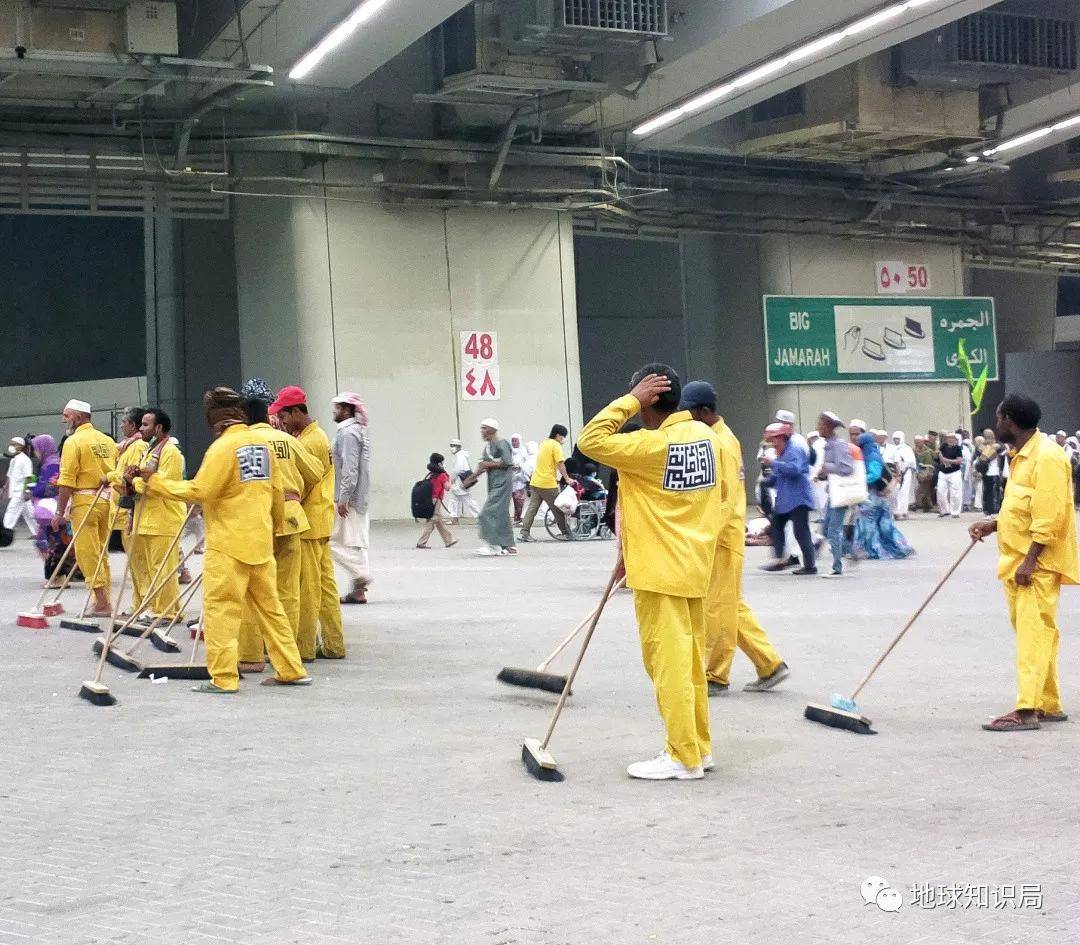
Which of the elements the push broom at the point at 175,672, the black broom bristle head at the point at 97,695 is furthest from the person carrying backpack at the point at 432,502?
the black broom bristle head at the point at 97,695

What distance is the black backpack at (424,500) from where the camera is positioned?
2244 cm

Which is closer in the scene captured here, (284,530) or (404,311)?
(284,530)

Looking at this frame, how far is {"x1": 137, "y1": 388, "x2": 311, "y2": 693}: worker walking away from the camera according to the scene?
29.8ft

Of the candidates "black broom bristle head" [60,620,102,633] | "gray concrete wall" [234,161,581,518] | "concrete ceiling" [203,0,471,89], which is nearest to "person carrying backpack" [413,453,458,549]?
"gray concrete wall" [234,161,581,518]

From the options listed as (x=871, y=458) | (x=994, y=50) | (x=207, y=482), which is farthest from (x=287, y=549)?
(x=994, y=50)

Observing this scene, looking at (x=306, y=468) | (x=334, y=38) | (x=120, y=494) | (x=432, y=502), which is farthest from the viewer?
(x=432, y=502)

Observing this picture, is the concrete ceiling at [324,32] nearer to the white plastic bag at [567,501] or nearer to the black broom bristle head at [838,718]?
the white plastic bag at [567,501]

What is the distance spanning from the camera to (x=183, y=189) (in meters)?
24.7

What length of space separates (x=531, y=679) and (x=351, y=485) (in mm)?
4201

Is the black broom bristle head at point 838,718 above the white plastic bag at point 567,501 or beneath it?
beneath

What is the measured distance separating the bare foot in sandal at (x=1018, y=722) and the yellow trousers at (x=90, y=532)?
8.28m

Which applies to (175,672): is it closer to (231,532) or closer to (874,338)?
(231,532)

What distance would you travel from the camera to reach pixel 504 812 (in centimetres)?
624

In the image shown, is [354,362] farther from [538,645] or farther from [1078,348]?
[1078,348]
